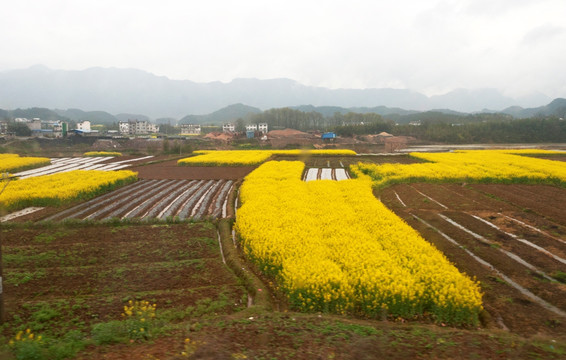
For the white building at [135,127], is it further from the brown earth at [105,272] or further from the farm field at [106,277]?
the farm field at [106,277]

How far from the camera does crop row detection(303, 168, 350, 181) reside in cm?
2471

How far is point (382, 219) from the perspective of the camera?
11.4 meters

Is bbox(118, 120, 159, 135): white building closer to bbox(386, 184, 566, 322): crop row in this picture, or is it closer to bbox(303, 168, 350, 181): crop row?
bbox(303, 168, 350, 181): crop row

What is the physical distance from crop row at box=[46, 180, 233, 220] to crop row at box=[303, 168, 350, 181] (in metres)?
7.10

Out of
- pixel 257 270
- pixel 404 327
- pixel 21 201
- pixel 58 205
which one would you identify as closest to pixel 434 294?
pixel 404 327

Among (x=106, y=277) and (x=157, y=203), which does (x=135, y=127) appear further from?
(x=106, y=277)

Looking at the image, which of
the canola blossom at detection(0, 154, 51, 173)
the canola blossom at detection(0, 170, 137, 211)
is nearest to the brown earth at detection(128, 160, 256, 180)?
the canola blossom at detection(0, 170, 137, 211)

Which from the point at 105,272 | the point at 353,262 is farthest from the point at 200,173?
the point at 353,262

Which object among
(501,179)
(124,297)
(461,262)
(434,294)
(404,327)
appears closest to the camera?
(404,327)

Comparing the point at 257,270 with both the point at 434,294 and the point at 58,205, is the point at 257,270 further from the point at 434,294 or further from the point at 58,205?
the point at 58,205

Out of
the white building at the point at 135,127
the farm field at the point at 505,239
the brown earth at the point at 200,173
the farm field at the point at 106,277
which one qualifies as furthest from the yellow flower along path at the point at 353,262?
the white building at the point at 135,127

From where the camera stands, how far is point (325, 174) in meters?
26.6

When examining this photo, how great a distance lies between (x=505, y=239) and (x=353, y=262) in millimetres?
6093

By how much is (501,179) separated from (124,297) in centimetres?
2236
